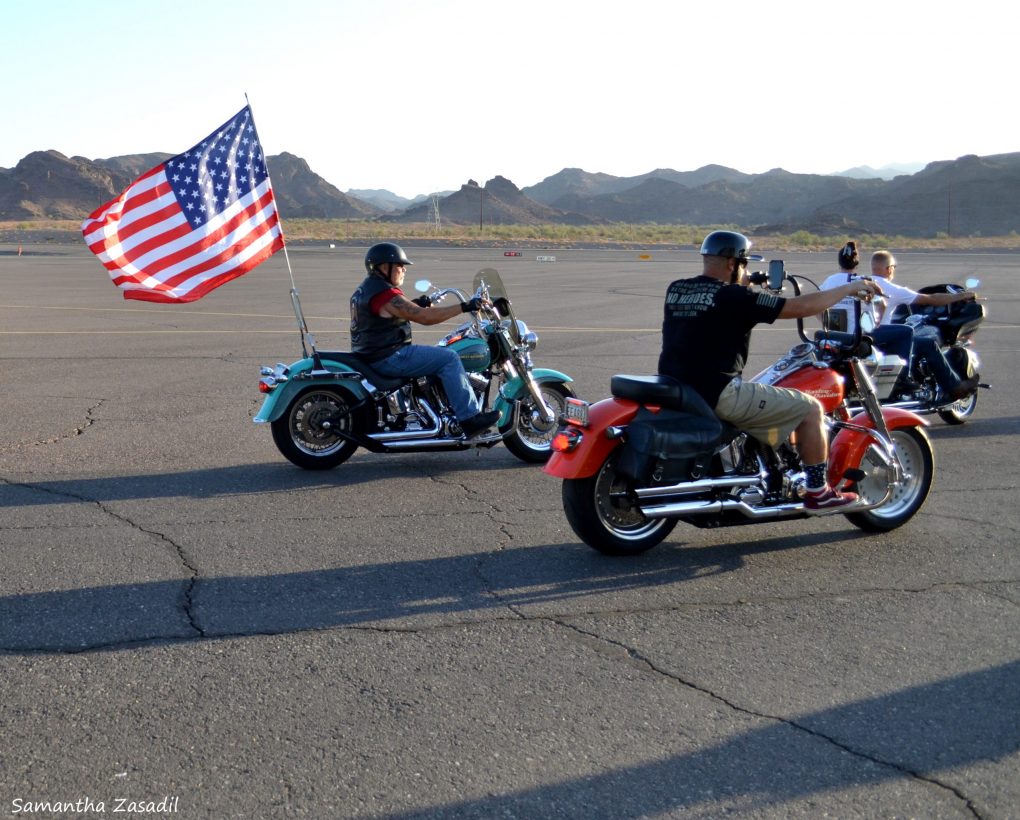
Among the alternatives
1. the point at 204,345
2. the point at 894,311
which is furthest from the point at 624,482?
the point at 204,345

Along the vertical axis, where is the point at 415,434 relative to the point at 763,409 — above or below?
below

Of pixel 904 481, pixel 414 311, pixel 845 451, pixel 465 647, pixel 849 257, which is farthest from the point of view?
pixel 849 257

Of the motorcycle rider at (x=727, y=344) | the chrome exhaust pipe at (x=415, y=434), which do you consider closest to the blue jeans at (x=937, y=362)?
the motorcycle rider at (x=727, y=344)

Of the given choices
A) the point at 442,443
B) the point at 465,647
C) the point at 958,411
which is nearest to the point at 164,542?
the point at 465,647

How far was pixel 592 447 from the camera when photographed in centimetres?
631

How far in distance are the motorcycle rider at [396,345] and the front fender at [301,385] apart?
0.70 feet

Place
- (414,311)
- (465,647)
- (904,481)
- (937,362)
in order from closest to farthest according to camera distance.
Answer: (465,647)
(904,481)
(414,311)
(937,362)

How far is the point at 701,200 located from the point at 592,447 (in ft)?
502

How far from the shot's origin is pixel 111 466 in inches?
344

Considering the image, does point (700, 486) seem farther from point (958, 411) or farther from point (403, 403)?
point (958, 411)

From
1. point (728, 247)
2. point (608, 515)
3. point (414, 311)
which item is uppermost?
point (728, 247)

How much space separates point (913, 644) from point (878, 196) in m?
126

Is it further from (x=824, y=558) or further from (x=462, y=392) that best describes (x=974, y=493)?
(x=462, y=392)

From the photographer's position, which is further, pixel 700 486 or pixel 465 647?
pixel 700 486
